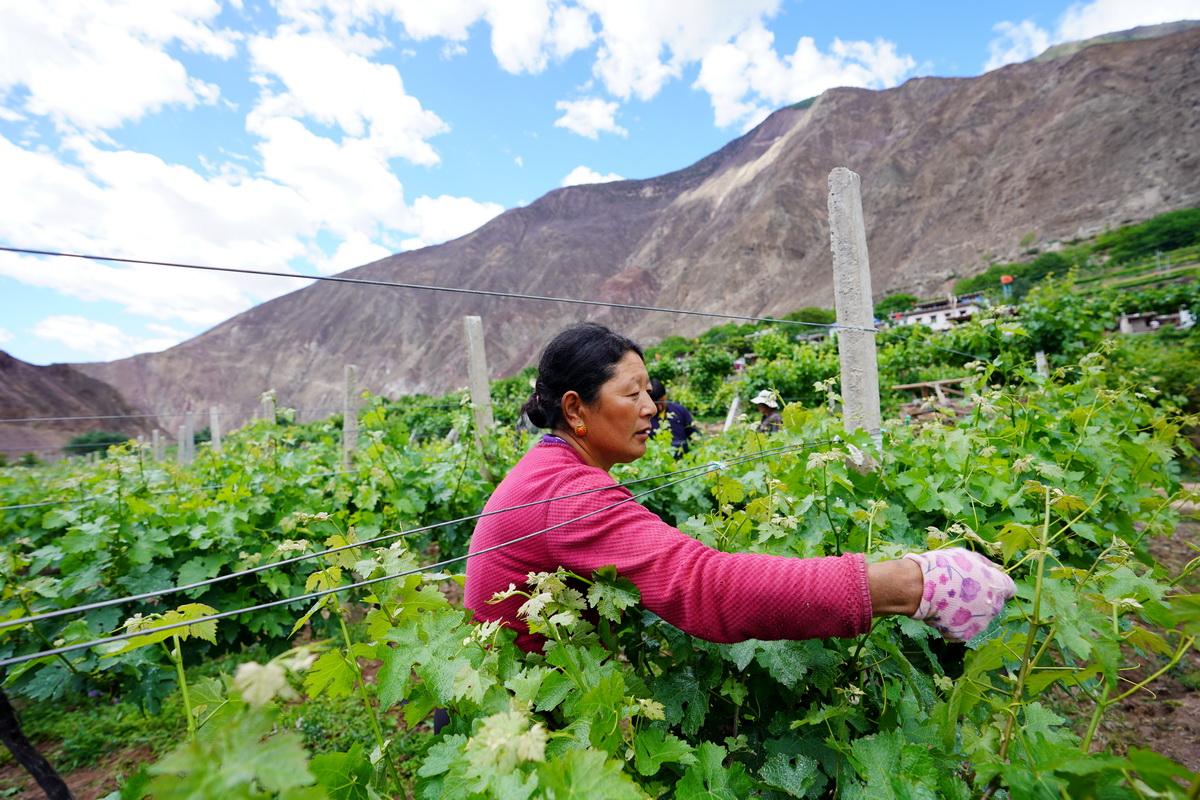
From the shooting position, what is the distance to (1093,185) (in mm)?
56562

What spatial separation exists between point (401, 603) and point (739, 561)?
720mm

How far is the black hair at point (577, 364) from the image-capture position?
5.53 ft

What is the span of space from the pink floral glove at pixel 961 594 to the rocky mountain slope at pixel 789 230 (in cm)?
6531

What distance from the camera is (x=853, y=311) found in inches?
105

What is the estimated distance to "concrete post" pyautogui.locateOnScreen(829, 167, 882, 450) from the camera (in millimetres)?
2670

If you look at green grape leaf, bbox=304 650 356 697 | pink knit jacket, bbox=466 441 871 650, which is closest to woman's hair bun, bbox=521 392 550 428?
pink knit jacket, bbox=466 441 871 650

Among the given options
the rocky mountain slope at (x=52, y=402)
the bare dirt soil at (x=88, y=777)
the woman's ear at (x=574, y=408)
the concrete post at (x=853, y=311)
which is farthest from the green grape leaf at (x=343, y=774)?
the rocky mountain slope at (x=52, y=402)

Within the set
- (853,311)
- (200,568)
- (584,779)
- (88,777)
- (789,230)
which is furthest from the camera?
(789,230)

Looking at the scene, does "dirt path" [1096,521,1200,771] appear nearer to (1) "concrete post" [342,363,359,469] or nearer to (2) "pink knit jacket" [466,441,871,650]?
(2) "pink knit jacket" [466,441,871,650]

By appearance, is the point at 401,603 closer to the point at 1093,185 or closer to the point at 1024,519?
the point at 1024,519

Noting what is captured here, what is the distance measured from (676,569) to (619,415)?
612 mm

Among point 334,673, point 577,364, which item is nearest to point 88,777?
point 334,673

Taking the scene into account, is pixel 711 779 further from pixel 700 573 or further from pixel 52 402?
pixel 52 402

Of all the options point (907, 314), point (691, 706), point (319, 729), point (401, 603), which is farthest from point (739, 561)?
point (907, 314)
